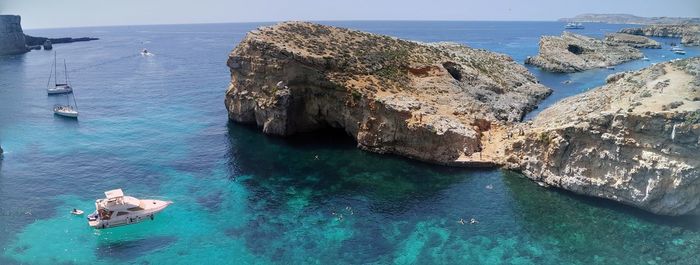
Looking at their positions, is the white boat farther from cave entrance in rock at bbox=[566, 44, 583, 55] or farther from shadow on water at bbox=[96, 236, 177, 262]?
cave entrance in rock at bbox=[566, 44, 583, 55]

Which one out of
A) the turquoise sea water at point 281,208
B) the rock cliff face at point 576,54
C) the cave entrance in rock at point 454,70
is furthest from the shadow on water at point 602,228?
the rock cliff face at point 576,54

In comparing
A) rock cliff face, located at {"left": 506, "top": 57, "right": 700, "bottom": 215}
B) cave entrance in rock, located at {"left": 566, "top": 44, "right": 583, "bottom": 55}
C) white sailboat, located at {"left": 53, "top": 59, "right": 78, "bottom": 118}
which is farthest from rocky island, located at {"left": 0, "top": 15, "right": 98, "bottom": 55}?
cave entrance in rock, located at {"left": 566, "top": 44, "right": 583, "bottom": 55}

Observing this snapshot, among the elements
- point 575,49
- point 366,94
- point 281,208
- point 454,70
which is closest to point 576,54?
point 575,49

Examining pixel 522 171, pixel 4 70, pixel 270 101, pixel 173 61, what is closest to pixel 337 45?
pixel 270 101

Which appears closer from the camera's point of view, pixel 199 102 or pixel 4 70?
pixel 199 102

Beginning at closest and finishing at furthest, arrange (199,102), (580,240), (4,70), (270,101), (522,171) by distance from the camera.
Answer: (580,240)
(522,171)
(270,101)
(199,102)
(4,70)

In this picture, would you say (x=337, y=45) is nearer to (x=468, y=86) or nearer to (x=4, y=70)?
(x=468, y=86)

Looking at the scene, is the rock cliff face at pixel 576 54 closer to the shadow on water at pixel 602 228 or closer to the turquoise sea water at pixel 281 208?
the turquoise sea water at pixel 281 208
